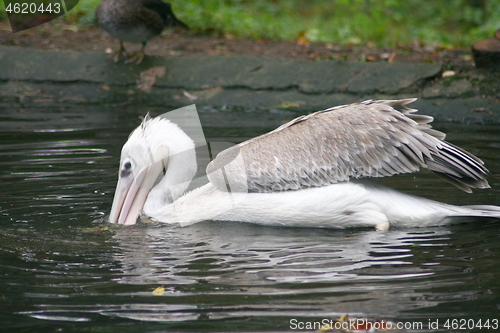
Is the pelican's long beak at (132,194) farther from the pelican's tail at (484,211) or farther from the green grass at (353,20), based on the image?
the green grass at (353,20)

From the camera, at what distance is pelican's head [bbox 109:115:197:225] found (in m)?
4.93

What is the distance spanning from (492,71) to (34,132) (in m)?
5.24

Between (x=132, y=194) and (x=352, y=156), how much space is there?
5.23 feet

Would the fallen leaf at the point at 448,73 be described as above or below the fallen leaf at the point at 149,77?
above

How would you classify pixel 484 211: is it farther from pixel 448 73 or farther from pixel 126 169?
A: pixel 448 73

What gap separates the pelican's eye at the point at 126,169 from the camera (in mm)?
4941

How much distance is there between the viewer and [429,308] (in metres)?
3.20

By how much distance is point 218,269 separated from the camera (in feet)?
12.4

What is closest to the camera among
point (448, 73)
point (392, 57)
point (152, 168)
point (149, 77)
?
point (152, 168)

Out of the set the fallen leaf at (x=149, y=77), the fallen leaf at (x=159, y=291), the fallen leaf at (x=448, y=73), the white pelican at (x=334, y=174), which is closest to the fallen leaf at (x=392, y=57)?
the fallen leaf at (x=448, y=73)

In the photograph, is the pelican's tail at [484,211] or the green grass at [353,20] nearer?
the pelican's tail at [484,211]

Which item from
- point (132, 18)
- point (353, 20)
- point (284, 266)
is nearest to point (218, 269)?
point (284, 266)

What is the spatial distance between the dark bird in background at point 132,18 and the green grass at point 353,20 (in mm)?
2163

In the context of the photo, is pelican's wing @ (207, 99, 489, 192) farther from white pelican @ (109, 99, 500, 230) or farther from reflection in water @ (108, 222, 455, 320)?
reflection in water @ (108, 222, 455, 320)
